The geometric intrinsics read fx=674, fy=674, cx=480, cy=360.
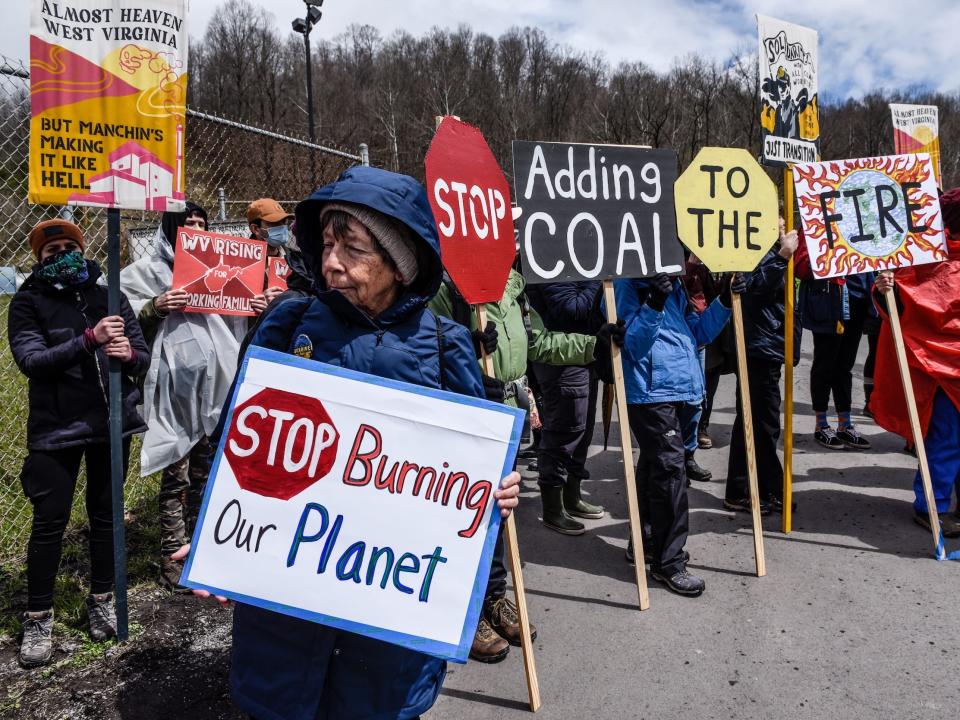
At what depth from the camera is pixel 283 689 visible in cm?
162

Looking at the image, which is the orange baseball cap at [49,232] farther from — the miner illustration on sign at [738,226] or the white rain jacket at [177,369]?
the miner illustration on sign at [738,226]

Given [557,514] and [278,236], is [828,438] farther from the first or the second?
[278,236]

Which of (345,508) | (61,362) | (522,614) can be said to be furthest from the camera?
(61,362)

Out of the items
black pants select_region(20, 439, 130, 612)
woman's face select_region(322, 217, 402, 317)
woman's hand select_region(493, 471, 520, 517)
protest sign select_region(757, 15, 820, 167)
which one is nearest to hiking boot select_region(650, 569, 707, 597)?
woman's hand select_region(493, 471, 520, 517)

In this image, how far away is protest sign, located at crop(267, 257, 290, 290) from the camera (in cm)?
396

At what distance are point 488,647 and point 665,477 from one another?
4.01 feet

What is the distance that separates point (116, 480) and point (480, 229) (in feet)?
6.32

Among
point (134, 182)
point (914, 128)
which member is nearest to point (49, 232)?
point (134, 182)

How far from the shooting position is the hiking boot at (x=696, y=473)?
17.1 feet

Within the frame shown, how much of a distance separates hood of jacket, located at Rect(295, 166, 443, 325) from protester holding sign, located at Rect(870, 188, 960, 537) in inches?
124

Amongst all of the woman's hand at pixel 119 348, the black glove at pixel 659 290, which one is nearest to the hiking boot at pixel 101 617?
the woman's hand at pixel 119 348

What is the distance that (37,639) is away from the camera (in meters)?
2.95

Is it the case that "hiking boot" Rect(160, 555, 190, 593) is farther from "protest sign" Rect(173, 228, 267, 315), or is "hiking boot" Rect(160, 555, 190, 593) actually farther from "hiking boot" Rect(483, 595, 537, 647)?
"hiking boot" Rect(483, 595, 537, 647)

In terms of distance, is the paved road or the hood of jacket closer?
the hood of jacket
